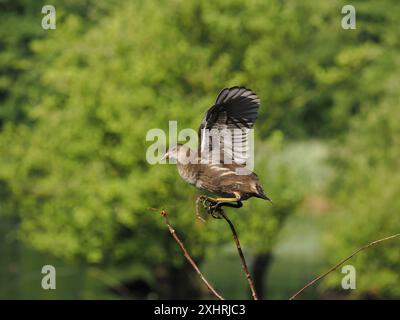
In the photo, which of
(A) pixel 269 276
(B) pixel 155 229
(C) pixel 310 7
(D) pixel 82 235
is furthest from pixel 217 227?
(C) pixel 310 7

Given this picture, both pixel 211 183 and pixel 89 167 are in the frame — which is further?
pixel 89 167

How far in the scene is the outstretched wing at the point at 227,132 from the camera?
11.4 feet

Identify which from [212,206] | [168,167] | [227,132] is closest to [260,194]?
[212,206]

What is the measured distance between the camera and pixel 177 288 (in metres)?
23.3

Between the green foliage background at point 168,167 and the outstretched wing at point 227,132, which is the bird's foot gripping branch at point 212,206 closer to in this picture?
the outstretched wing at point 227,132

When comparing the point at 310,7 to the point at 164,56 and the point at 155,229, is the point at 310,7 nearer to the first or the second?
the point at 164,56

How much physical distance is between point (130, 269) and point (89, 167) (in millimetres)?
6654

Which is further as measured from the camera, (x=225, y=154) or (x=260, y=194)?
(x=225, y=154)

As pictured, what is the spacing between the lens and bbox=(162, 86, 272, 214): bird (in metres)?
3.36

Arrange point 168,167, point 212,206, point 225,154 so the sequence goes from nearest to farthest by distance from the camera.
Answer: point 212,206 < point 225,154 < point 168,167

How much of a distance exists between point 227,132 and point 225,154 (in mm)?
99

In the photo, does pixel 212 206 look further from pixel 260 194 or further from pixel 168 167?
pixel 168 167

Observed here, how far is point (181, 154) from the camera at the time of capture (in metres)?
3.69
